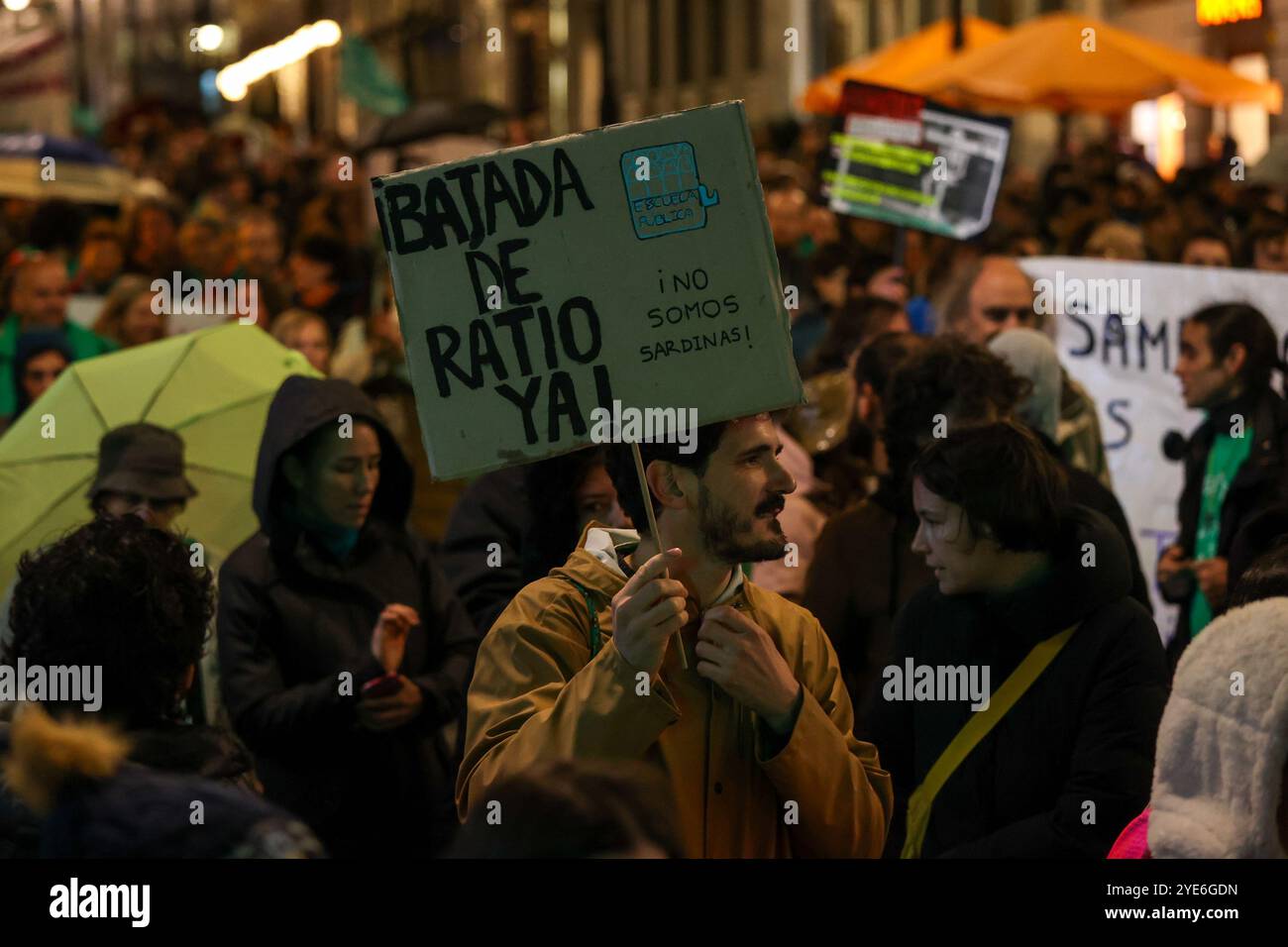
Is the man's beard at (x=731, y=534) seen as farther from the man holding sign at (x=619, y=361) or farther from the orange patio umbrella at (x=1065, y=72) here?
the orange patio umbrella at (x=1065, y=72)

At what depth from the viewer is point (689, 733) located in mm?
3508

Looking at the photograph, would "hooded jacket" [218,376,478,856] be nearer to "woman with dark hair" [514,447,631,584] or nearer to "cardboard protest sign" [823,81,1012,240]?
"woman with dark hair" [514,447,631,584]

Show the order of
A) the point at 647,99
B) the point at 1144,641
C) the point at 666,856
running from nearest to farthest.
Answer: the point at 666,856, the point at 1144,641, the point at 647,99

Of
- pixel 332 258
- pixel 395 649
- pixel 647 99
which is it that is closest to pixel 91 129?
pixel 647 99

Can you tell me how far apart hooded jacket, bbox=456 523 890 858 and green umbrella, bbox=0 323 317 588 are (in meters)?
2.75

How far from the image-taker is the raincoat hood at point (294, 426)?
5.38m

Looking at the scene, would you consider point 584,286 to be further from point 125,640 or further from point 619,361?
point 125,640

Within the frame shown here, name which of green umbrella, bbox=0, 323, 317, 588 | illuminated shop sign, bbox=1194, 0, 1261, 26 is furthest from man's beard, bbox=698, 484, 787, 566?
illuminated shop sign, bbox=1194, 0, 1261, 26

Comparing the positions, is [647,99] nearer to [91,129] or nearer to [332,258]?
[91,129]

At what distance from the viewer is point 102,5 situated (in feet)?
216

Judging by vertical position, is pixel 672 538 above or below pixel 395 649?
above

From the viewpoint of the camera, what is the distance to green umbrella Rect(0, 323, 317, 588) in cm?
620

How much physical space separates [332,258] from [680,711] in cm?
842
